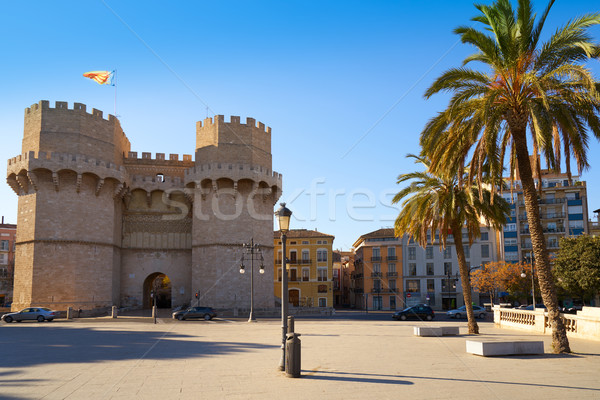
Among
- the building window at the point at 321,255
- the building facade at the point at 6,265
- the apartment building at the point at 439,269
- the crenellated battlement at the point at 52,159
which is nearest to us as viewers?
the crenellated battlement at the point at 52,159

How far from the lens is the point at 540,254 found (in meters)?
14.6

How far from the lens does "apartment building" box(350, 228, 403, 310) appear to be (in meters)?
62.6

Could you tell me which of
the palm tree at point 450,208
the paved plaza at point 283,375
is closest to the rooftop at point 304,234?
the palm tree at point 450,208

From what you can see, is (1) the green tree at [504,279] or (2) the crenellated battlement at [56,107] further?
(1) the green tree at [504,279]

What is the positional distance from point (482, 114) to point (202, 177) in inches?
1220

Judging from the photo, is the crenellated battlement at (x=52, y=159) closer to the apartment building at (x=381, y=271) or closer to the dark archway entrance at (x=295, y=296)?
the dark archway entrance at (x=295, y=296)

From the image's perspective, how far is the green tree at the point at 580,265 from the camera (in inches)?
1700

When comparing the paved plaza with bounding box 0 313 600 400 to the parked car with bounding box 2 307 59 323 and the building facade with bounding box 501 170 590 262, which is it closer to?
the parked car with bounding box 2 307 59 323

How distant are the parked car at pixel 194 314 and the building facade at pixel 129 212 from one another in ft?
15.7

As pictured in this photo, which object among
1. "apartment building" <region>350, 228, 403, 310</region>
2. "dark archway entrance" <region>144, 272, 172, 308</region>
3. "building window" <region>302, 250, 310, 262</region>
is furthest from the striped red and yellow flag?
"apartment building" <region>350, 228, 403, 310</region>

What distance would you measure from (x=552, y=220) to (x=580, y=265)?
20.9 metres

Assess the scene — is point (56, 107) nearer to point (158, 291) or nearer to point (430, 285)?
point (158, 291)

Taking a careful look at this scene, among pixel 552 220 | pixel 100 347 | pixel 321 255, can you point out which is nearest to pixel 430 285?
pixel 321 255

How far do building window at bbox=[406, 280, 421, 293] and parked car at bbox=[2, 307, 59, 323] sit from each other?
1653 inches
